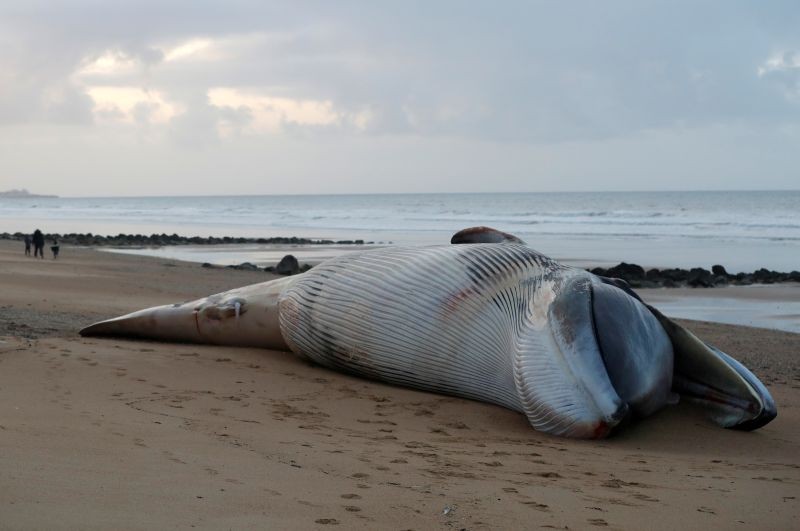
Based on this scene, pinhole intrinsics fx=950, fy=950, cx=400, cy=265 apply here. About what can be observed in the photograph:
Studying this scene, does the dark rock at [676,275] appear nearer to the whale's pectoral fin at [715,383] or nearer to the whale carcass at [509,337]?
the whale carcass at [509,337]

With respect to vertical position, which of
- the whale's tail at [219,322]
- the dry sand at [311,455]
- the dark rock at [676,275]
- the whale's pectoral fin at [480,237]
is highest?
the whale's pectoral fin at [480,237]

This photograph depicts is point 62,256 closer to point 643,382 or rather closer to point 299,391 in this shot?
point 299,391

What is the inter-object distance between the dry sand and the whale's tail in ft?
0.74

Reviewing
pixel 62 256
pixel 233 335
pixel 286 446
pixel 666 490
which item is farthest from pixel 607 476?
pixel 62 256

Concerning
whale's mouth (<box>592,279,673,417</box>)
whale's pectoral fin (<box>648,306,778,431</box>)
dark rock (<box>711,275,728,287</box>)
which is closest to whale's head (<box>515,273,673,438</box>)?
whale's mouth (<box>592,279,673,417</box>)

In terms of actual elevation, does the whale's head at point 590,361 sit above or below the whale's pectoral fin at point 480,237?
below

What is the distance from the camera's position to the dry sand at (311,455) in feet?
12.6

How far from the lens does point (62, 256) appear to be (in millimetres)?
26734

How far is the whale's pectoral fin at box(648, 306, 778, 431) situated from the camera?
6.96 meters

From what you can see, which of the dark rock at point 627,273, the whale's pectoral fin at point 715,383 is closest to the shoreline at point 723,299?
the dark rock at point 627,273

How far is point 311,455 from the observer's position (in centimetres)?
507

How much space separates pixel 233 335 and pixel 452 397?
2.74 m

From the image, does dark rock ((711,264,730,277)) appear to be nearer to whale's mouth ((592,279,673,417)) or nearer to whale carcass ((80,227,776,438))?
whale carcass ((80,227,776,438))

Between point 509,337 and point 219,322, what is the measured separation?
11.6 ft
